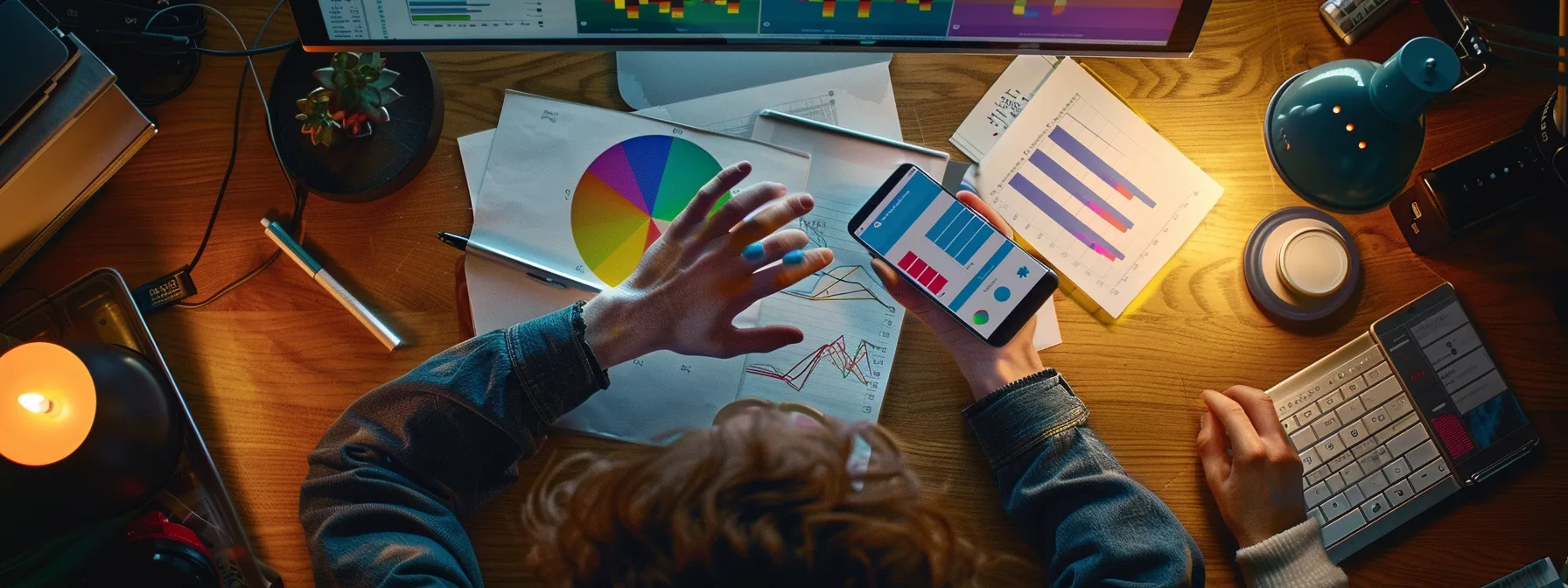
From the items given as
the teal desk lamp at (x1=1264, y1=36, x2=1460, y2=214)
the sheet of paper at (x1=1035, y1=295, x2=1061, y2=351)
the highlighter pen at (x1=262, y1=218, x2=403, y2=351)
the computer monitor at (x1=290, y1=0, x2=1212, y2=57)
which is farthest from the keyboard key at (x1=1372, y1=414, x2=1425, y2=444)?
the highlighter pen at (x1=262, y1=218, x2=403, y2=351)

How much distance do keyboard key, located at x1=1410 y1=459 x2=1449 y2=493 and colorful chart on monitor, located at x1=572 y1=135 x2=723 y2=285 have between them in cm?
75

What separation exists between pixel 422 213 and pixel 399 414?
218mm

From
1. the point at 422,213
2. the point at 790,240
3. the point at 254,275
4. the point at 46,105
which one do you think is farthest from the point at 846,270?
the point at 46,105

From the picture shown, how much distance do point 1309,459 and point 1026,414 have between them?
0.30m

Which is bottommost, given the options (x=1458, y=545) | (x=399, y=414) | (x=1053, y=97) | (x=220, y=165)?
(x=1458, y=545)

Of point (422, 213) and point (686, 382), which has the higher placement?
point (422, 213)

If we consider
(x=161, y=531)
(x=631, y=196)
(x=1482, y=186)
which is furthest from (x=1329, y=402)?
(x=161, y=531)

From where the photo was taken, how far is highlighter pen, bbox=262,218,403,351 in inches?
35.1

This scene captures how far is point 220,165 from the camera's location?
931 millimetres

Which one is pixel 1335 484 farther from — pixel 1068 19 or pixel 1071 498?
pixel 1068 19

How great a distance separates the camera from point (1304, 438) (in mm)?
920

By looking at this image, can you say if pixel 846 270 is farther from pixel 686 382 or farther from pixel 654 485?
pixel 654 485

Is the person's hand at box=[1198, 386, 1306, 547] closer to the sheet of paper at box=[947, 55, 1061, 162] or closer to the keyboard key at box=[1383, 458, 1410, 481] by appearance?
the keyboard key at box=[1383, 458, 1410, 481]

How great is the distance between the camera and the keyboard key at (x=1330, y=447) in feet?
3.01
